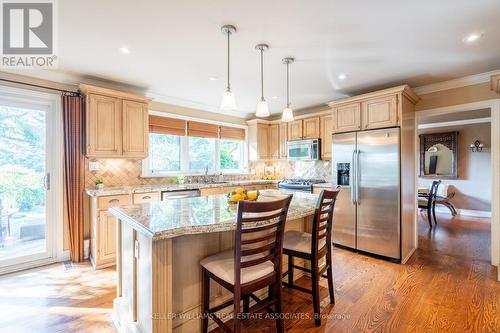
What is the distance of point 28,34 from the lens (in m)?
2.28

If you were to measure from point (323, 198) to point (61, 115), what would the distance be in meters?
3.53

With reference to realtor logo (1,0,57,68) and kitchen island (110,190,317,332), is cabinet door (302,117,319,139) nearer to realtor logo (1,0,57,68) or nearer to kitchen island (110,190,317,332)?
kitchen island (110,190,317,332)

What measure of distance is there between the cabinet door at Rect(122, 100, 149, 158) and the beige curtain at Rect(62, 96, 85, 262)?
547 millimetres

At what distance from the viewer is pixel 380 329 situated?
1.92 m

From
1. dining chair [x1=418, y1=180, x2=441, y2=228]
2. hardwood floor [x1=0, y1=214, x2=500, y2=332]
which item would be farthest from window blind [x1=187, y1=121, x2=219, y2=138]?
dining chair [x1=418, y1=180, x2=441, y2=228]

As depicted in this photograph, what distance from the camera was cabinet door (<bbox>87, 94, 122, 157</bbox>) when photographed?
3199 millimetres

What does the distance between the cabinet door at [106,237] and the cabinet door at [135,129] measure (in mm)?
922

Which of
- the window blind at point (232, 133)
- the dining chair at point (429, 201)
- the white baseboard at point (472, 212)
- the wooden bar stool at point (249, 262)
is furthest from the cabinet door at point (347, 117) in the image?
the white baseboard at point (472, 212)

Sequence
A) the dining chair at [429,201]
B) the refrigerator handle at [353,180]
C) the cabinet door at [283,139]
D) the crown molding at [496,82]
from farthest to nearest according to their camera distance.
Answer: the cabinet door at [283,139], the dining chair at [429,201], the refrigerator handle at [353,180], the crown molding at [496,82]

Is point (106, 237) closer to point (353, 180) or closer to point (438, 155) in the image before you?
point (353, 180)

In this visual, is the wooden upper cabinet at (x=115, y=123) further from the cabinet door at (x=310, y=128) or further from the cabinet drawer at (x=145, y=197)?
the cabinet door at (x=310, y=128)

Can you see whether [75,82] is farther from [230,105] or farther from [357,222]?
[357,222]

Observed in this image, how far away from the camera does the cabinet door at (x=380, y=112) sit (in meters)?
3.30

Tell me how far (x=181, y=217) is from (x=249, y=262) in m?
0.56
